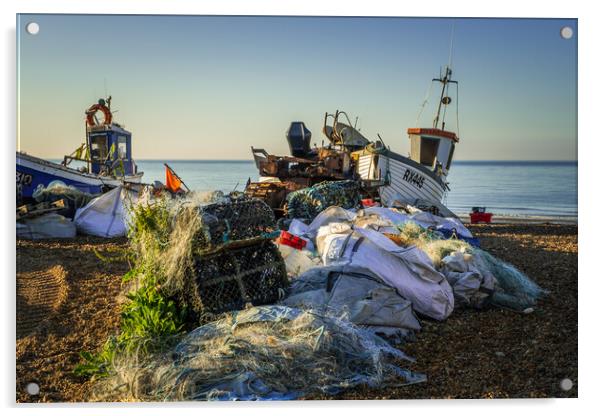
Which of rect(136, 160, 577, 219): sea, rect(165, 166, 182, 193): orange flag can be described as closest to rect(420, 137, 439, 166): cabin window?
rect(136, 160, 577, 219): sea

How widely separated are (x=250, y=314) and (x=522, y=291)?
107 inches

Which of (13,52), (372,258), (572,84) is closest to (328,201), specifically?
(372,258)

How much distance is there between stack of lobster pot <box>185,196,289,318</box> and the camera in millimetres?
4324

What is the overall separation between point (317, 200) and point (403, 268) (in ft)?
11.6

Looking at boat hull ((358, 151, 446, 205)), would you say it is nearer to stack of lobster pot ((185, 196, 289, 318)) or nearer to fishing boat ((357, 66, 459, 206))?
fishing boat ((357, 66, 459, 206))

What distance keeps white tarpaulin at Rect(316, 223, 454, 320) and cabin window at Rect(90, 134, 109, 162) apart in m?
8.69

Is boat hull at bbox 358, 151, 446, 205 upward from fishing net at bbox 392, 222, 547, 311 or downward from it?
upward

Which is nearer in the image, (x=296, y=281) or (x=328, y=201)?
(x=296, y=281)

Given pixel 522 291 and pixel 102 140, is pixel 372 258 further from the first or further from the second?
pixel 102 140

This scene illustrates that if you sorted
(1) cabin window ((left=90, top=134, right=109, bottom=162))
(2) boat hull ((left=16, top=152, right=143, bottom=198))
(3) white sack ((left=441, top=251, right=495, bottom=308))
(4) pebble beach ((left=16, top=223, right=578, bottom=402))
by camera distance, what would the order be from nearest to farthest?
1. (4) pebble beach ((left=16, top=223, right=578, bottom=402))
2. (3) white sack ((left=441, top=251, right=495, bottom=308))
3. (2) boat hull ((left=16, top=152, right=143, bottom=198))
4. (1) cabin window ((left=90, top=134, right=109, bottom=162))

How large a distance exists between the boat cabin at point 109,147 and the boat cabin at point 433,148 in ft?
19.9

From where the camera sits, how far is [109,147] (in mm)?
12703
